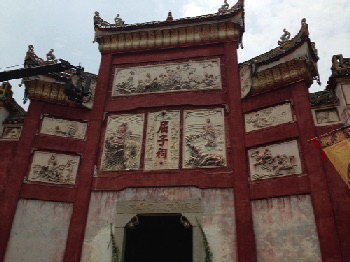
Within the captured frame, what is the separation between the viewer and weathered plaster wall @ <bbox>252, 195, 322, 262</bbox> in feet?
34.6

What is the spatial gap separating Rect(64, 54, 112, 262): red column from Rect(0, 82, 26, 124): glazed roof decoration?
280 centimetres

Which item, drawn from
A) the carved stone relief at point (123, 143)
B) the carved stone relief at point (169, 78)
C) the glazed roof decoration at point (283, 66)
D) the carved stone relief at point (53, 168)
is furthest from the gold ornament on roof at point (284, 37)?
the carved stone relief at point (53, 168)

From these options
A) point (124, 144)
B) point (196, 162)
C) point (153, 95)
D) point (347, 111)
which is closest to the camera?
point (347, 111)

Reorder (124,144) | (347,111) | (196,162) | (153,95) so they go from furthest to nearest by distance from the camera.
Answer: (153,95)
(124,144)
(196,162)
(347,111)

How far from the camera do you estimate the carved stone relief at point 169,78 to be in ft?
47.1

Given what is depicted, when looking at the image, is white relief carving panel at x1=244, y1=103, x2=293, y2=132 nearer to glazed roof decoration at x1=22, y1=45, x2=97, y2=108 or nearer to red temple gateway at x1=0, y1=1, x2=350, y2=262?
red temple gateway at x1=0, y1=1, x2=350, y2=262

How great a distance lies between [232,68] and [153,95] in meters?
3.21

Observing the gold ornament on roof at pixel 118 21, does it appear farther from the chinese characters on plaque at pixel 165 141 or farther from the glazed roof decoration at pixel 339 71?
the glazed roof decoration at pixel 339 71

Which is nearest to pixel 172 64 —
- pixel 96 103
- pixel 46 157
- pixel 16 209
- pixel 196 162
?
pixel 96 103

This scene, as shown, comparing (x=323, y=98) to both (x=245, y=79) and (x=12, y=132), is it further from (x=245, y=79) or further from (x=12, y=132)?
(x=12, y=132)

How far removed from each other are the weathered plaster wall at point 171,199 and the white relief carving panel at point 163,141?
0.98 m

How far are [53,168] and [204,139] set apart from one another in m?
5.42

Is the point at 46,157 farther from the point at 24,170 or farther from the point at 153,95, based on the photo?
the point at 153,95

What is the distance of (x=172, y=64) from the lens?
595 inches
